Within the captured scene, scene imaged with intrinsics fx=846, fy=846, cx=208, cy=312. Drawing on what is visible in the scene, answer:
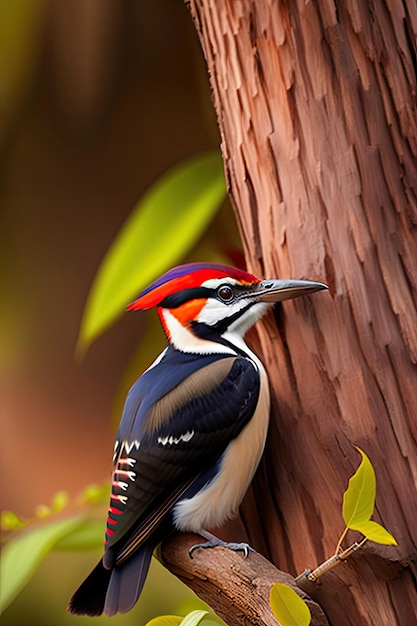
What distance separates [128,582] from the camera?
2.35 ft

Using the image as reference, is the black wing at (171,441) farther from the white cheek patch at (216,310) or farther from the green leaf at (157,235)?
the green leaf at (157,235)

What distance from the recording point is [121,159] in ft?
4.75

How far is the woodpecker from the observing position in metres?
0.73

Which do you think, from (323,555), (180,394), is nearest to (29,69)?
(180,394)

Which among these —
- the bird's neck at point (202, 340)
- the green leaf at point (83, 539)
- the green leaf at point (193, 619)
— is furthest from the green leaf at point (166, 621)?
the green leaf at point (83, 539)

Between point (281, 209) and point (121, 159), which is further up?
point (121, 159)

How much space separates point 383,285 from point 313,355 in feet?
0.29

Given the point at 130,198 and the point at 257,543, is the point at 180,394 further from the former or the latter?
the point at 130,198

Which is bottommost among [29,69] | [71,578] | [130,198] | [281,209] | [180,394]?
[71,578]

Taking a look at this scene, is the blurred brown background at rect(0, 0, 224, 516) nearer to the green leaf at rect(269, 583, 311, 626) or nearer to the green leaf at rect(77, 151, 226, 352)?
the green leaf at rect(77, 151, 226, 352)

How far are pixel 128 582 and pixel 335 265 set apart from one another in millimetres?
331

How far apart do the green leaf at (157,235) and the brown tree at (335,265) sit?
0.80 ft

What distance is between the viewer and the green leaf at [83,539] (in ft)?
3.49

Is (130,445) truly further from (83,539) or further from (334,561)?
(83,539)
